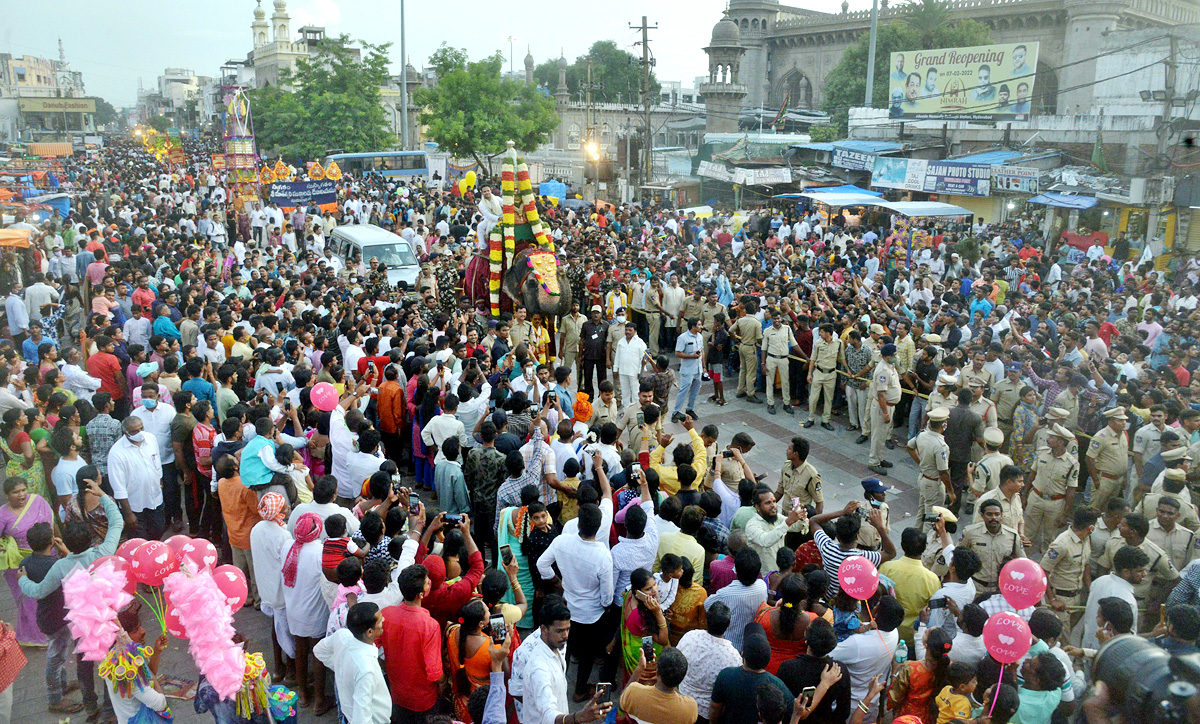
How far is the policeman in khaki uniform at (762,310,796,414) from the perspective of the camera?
10.6 metres

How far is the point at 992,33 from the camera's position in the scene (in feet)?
144

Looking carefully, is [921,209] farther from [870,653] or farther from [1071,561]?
[870,653]

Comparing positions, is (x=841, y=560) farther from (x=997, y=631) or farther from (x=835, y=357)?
(x=835, y=357)

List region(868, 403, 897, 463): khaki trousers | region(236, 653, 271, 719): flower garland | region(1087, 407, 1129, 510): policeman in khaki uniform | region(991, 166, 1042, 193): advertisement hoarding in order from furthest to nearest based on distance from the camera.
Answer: region(991, 166, 1042, 193): advertisement hoarding < region(868, 403, 897, 463): khaki trousers < region(1087, 407, 1129, 510): policeman in khaki uniform < region(236, 653, 271, 719): flower garland

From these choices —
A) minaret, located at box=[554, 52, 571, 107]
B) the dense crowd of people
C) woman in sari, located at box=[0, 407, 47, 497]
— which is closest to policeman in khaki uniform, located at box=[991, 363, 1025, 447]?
the dense crowd of people

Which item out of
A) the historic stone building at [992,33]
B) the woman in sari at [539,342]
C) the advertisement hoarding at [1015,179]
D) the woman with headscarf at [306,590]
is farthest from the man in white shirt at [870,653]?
the historic stone building at [992,33]

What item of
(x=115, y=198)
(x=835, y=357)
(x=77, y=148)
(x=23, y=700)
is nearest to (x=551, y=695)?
(x=23, y=700)

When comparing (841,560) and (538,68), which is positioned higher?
(538,68)

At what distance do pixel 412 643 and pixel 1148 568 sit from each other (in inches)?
186

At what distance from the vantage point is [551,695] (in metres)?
3.89

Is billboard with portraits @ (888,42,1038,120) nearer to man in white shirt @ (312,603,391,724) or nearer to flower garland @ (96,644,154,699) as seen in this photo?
man in white shirt @ (312,603,391,724)

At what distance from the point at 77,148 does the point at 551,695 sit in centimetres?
6813

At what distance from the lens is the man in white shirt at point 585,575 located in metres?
4.84

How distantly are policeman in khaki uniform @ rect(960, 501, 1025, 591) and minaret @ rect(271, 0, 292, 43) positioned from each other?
8266 cm
